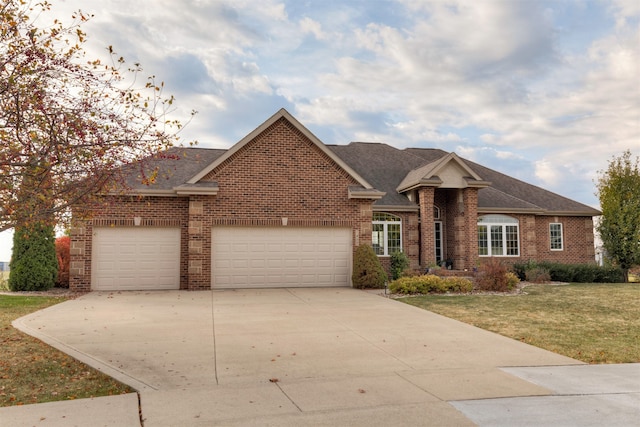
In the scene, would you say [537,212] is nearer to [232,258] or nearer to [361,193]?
[361,193]

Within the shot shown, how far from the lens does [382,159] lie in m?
28.0

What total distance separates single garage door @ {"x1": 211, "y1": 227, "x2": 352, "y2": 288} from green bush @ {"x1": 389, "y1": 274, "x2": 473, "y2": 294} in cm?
257

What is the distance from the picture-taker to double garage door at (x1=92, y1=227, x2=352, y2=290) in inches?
690

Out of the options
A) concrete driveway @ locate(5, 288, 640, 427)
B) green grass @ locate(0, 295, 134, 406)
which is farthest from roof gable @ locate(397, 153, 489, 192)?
green grass @ locate(0, 295, 134, 406)

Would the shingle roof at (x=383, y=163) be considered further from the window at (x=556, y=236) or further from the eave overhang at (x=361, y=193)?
the window at (x=556, y=236)

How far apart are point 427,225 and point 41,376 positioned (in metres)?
19.0

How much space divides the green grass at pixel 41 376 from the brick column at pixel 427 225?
57.9 feet

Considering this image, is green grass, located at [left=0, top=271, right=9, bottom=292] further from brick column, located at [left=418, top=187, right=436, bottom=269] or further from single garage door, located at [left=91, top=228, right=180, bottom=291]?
brick column, located at [left=418, top=187, right=436, bottom=269]

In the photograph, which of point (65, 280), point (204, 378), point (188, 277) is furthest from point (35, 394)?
point (65, 280)

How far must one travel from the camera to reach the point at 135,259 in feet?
57.9

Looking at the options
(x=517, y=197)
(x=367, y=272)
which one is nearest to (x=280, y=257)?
(x=367, y=272)

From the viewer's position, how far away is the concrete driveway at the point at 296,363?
17.1 ft

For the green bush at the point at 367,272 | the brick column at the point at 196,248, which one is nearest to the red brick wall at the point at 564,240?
the green bush at the point at 367,272

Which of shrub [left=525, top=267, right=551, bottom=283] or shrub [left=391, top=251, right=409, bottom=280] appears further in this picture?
Result: shrub [left=525, top=267, right=551, bottom=283]
